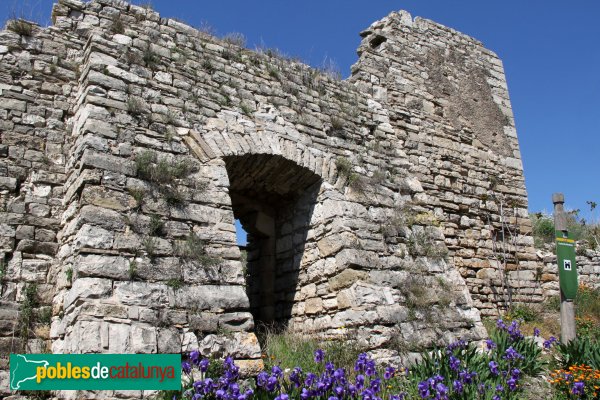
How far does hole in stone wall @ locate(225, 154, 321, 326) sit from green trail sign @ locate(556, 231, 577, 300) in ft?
10.1

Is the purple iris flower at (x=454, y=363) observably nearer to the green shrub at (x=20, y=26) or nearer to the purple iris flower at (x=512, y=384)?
the purple iris flower at (x=512, y=384)

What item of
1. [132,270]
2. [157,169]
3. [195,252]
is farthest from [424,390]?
[157,169]

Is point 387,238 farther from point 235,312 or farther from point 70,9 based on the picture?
point 70,9

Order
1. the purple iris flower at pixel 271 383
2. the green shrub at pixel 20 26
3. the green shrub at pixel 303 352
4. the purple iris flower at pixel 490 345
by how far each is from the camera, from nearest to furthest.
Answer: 1. the purple iris flower at pixel 271 383
2. the green shrub at pixel 303 352
3. the purple iris flower at pixel 490 345
4. the green shrub at pixel 20 26

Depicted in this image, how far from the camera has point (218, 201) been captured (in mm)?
5449

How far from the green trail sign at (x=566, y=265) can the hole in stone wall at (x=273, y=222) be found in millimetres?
3076

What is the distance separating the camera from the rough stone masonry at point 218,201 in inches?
183

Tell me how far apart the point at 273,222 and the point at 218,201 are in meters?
1.91

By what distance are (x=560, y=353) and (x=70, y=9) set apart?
6.68 meters

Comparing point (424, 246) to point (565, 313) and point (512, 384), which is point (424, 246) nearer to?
point (565, 313)

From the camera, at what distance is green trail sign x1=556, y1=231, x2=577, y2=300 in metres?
6.45

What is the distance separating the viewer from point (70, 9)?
6.08 meters

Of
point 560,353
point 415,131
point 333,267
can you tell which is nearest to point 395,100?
point 415,131

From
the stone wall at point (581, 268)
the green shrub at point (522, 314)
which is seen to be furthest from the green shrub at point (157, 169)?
the stone wall at point (581, 268)
